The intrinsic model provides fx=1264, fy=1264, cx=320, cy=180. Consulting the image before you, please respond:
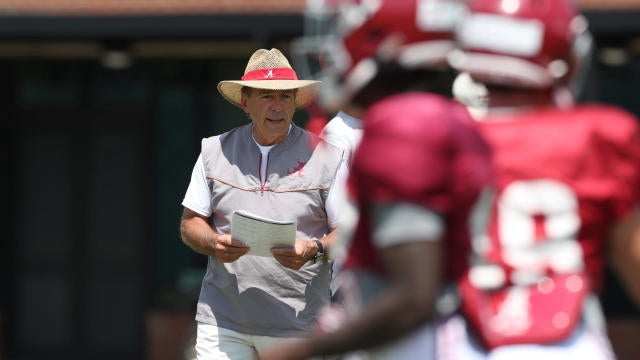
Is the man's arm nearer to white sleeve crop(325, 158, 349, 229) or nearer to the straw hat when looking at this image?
white sleeve crop(325, 158, 349, 229)

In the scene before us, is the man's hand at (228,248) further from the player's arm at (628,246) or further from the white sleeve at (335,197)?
the player's arm at (628,246)

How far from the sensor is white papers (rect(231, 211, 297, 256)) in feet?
15.1

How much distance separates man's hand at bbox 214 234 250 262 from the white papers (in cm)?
3

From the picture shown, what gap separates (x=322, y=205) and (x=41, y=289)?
746 centimetres

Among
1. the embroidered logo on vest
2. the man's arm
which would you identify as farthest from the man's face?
the man's arm

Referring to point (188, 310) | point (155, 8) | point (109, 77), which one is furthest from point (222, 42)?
point (188, 310)

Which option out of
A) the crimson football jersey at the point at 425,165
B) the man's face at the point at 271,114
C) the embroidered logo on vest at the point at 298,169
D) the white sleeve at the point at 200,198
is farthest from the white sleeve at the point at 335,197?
the crimson football jersey at the point at 425,165

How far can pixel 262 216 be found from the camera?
15.9 feet

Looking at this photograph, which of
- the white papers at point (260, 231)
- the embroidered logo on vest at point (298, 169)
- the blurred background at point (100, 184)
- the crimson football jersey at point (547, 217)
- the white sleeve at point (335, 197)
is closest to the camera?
the crimson football jersey at point (547, 217)

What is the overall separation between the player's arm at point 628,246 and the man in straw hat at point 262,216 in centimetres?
239

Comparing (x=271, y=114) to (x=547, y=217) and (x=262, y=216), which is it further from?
(x=547, y=217)

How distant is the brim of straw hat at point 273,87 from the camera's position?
16.6 ft

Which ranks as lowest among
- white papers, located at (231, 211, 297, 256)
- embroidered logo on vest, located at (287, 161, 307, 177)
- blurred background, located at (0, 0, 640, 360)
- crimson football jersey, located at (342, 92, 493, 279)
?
blurred background, located at (0, 0, 640, 360)

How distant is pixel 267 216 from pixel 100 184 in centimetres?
725
